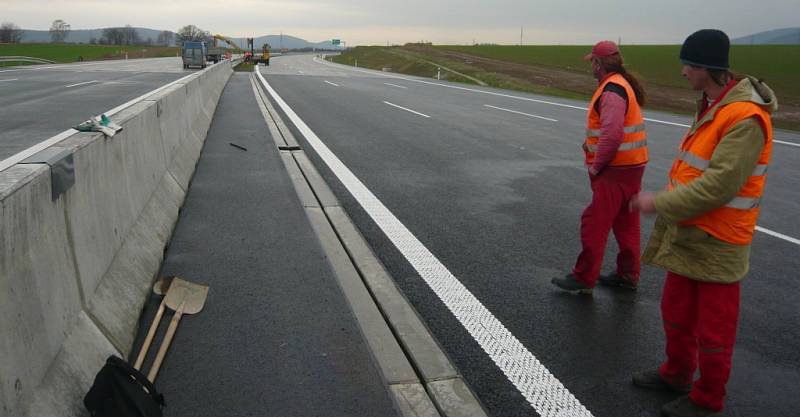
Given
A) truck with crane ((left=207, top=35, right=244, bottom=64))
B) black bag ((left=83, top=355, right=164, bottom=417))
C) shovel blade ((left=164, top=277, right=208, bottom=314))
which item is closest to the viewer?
black bag ((left=83, top=355, right=164, bottom=417))

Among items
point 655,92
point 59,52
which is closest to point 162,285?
point 655,92

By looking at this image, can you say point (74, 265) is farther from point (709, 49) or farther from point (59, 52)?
point (59, 52)

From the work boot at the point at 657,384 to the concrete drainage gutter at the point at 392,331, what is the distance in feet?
3.23

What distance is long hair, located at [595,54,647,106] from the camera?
15.3ft

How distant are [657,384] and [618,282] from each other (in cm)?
154

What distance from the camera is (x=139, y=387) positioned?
9.64 ft

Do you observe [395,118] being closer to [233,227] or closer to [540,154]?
[540,154]

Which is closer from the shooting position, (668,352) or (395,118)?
(668,352)

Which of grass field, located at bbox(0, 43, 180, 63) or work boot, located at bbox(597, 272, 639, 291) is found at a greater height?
grass field, located at bbox(0, 43, 180, 63)

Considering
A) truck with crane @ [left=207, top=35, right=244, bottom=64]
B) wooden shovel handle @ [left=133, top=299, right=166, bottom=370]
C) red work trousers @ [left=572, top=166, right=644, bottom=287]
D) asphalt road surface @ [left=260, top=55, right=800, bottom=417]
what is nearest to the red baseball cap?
red work trousers @ [left=572, top=166, right=644, bottom=287]

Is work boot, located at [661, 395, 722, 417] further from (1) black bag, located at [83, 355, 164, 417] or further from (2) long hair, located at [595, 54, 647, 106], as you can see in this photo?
(1) black bag, located at [83, 355, 164, 417]

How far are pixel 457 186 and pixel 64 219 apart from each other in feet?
18.5

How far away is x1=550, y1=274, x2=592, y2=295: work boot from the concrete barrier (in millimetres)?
2984

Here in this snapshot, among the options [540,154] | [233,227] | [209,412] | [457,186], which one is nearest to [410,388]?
[209,412]
